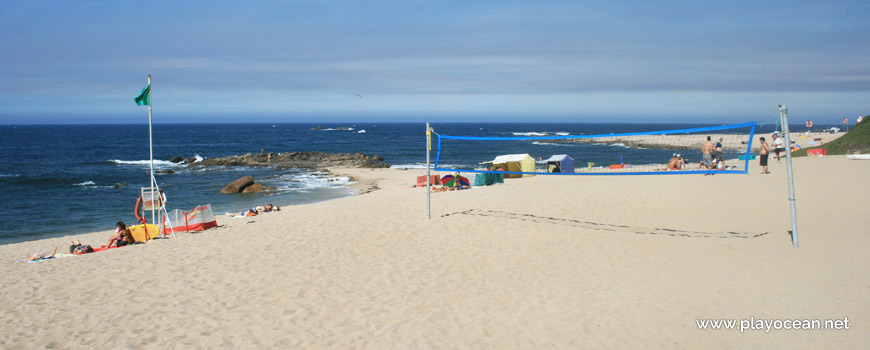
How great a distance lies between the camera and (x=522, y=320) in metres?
4.91

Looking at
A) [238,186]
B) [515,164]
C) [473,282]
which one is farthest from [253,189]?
[473,282]

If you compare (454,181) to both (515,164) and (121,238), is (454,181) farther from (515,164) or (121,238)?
(121,238)

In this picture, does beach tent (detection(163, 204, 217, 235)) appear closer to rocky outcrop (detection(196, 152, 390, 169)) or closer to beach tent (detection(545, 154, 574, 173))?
beach tent (detection(545, 154, 574, 173))

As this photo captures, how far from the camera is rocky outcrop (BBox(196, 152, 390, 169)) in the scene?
32.5 metres

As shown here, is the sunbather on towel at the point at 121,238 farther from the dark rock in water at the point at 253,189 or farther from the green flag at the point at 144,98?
the dark rock in water at the point at 253,189

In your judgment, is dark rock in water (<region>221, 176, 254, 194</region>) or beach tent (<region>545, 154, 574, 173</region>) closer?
beach tent (<region>545, 154, 574, 173</region>)

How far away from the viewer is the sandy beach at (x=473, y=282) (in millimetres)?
4602

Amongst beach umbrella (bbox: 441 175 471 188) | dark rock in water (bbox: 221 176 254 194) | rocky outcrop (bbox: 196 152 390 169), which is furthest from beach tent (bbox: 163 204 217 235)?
rocky outcrop (bbox: 196 152 390 169)

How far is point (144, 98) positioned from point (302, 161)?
25.1 m

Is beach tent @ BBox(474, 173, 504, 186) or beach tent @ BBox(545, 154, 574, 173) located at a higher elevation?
beach tent @ BBox(545, 154, 574, 173)

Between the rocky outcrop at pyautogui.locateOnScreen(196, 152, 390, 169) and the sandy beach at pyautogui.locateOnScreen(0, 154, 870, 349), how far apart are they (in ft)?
72.3

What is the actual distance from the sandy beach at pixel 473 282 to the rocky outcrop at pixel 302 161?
22039 mm

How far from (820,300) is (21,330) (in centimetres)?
757

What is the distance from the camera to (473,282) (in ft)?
20.0
